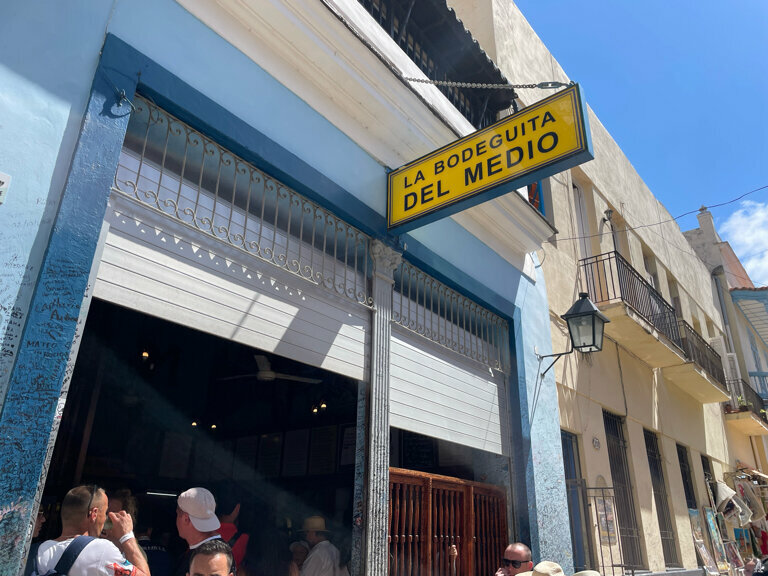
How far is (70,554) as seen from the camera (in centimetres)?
232

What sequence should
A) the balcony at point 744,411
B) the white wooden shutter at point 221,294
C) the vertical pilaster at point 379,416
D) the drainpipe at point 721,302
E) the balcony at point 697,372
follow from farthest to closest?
1. the drainpipe at point 721,302
2. the balcony at point 744,411
3. the balcony at point 697,372
4. the vertical pilaster at point 379,416
5. the white wooden shutter at point 221,294

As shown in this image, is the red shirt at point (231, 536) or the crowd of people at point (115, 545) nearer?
the crowd of people at point (115, 545)

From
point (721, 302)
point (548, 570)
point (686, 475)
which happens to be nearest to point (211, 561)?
point (548, 570)

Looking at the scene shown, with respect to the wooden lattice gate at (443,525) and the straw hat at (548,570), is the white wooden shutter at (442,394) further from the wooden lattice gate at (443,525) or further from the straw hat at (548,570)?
the straw hat at (548,570)

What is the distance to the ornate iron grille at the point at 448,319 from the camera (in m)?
5.79

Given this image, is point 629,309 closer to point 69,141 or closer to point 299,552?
point 299,552

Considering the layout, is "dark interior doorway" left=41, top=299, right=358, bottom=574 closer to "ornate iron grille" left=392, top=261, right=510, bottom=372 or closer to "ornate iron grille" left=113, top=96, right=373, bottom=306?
"ornate iron grille" left=392, top=261, right=510, bottom=372

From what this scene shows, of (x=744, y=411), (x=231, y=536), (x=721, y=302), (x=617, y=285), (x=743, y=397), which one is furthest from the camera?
(x=721, y=302)

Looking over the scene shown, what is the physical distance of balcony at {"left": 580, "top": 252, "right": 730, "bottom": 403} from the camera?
9.47 meters

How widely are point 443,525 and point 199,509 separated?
2909 mm

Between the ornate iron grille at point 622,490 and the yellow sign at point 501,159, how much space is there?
5.90 m

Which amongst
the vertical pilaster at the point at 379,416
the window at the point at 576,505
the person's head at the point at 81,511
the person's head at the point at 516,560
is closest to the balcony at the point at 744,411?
the window at the point at 576,505

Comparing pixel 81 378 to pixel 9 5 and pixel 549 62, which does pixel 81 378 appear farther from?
pixel 549 62

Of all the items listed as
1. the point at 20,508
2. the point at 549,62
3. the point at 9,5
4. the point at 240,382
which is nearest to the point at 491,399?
the point at 240,382
